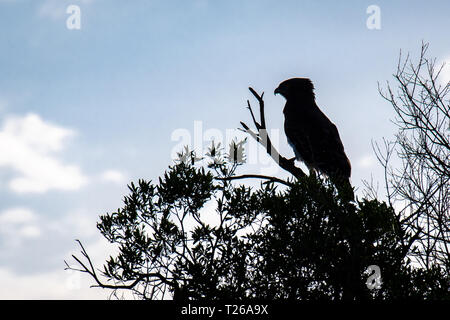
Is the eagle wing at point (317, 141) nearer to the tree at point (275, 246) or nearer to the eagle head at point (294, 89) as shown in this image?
the eagle head at point (294, 89)

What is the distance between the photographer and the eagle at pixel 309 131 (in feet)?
30.5

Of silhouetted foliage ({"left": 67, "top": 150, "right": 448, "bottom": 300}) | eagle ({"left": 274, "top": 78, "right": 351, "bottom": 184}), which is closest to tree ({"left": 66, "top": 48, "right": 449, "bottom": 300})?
silhouetted foliage ({"left": 67, "top": 150, "right": 448, "bottom": 300})

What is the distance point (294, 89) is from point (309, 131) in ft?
5.12

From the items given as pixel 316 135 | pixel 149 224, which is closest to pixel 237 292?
pixel 149 224

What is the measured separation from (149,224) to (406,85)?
6.73 m

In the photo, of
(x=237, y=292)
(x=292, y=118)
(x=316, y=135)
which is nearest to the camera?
(x=237, y=292)

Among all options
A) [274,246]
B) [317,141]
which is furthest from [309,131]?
[274,246]

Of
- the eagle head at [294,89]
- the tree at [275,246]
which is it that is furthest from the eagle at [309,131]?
the tree at [275,246]

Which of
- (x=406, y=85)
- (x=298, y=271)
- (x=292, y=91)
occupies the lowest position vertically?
(x=298, y=271)

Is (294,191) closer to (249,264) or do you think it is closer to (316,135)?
(249,264)

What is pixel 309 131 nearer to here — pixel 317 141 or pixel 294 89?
pixel 317 141

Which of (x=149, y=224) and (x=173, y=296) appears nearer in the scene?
(x=173, y=296)

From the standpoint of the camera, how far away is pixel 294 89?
11.0 meters

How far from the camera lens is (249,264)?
4051 millimetres
